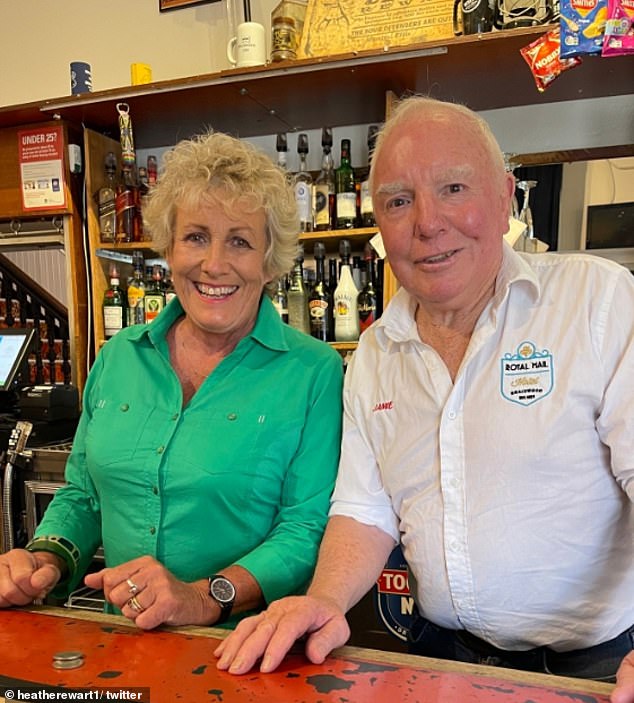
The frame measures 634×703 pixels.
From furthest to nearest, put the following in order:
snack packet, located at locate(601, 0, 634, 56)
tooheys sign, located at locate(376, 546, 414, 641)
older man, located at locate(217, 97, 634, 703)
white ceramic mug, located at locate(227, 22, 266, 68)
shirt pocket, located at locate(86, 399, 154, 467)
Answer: white ceramic mug, located at locate(227, 22, 266, 68), tooheys sign, located at locate(376, 546, 414, 641), snack packet, located at locate(601, 0, 634, 56), shirt pocket, located at locate(86, 399, 154, 467), older man, located at locate(217, 97, 634, 703)

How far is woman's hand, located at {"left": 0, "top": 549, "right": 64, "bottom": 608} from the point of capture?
0.91 meters

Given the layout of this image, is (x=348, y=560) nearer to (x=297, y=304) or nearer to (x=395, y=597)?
(x=395, y=597)

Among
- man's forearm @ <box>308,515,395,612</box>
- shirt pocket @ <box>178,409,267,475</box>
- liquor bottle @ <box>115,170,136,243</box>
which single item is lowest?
man's forearm @ <box>308,515,395,612</box>

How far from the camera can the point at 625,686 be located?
0.64 meters

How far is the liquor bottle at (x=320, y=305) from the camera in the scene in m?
2.32

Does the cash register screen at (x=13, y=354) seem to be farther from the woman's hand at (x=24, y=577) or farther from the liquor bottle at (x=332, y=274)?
the woman's hand at (x=24, y=577)

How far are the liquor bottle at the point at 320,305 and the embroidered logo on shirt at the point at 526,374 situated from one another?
136 centimetres

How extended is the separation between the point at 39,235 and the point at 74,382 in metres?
0.66

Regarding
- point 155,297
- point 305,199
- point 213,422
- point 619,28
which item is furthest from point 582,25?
point 155,297

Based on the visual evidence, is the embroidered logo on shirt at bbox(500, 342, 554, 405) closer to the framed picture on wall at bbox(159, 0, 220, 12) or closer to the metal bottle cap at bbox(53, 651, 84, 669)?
the metal bottle cap at bbox(53, 651, 84, 669)

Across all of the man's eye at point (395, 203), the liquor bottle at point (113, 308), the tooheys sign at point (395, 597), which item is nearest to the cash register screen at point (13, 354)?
the liquor bottle at point (113, 308)

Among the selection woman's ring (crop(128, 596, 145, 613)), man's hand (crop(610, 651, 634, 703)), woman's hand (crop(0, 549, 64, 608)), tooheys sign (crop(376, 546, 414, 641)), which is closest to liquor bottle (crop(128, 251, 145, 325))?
tooheys sign (crop(376, 546, 414, 641))

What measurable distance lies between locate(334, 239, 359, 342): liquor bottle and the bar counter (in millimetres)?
1545

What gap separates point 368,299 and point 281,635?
65.2 inches
